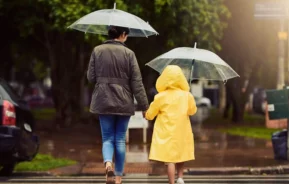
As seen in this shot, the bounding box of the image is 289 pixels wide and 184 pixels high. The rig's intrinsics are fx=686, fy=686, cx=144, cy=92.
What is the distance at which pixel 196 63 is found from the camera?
9.66 meters

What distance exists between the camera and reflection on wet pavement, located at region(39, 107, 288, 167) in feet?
42.4

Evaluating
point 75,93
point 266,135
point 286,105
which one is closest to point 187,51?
point 286,105

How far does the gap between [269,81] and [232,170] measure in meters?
33.4

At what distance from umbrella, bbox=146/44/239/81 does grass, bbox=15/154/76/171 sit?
136 inches

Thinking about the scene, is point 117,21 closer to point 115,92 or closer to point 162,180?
point 115,92

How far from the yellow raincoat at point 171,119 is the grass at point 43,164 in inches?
167

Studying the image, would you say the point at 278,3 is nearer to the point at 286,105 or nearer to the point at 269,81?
the point at 286,105

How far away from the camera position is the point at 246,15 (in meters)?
26.5

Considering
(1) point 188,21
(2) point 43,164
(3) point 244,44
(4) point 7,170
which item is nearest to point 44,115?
(3) point 244,44

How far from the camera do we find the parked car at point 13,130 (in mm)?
9828

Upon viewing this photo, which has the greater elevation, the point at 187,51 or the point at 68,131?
the point at 187,51

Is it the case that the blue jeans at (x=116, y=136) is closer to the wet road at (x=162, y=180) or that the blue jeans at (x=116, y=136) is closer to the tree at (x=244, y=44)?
the wet road at (x=162, y=180)

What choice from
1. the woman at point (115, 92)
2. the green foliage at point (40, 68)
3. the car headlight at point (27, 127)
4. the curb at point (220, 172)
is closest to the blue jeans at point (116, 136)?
the woman at point (115, 92)

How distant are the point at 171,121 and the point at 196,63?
1.94 m
